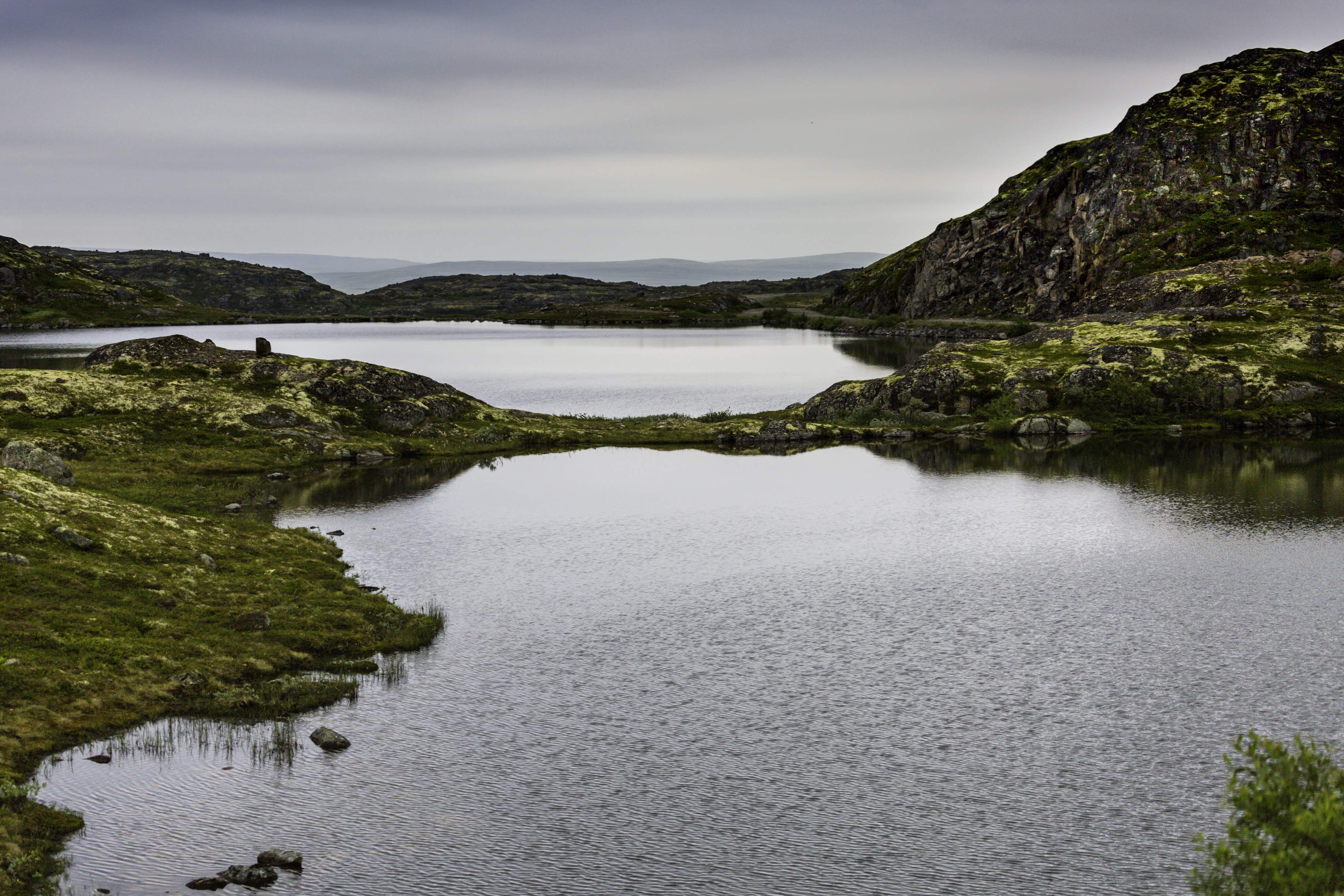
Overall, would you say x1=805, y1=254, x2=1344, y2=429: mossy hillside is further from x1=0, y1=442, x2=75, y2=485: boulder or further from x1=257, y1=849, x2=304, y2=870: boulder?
x1=257, y1=849, x2=304, y2=870: boulder

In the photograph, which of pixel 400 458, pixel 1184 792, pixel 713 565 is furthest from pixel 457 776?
pixel 400 458

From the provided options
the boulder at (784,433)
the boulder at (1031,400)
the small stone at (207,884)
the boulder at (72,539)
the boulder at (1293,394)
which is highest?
the boulder at (1293,394)

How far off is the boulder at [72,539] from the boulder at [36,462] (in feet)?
35.9

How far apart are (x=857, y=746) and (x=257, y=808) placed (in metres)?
18.6

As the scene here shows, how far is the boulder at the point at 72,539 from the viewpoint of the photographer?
145 ft

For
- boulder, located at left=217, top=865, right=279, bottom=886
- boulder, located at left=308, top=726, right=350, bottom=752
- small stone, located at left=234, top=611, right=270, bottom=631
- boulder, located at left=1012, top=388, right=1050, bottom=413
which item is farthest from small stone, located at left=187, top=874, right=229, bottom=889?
boulder, located at left=1012, top=388, right=1050, bottom=413

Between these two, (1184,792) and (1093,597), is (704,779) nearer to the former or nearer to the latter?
(1184,792)

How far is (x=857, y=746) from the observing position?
33344mm

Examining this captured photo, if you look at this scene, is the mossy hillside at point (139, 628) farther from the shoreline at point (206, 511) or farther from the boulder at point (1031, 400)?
the boulder at point (1031, 400)

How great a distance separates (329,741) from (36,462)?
33.0 meters

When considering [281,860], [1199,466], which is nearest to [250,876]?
[281,860]

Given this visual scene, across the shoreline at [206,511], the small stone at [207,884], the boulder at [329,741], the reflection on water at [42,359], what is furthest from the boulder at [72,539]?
the reflection on water at [42,359]

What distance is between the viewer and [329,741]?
3294 centimetres

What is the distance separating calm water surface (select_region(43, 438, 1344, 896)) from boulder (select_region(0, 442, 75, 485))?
16.1m
